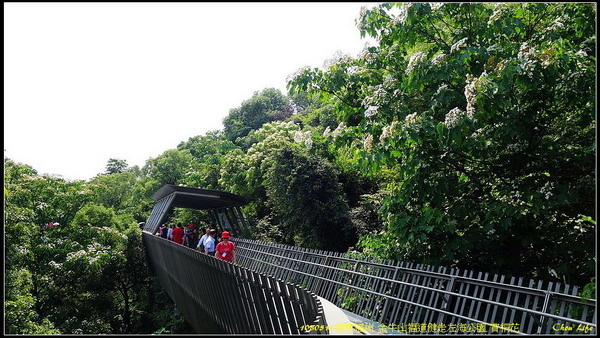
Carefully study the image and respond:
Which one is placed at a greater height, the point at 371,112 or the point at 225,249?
the point at 371,112

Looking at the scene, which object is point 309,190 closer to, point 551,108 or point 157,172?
point 551,108

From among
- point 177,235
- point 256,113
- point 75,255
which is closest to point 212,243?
point 177,235

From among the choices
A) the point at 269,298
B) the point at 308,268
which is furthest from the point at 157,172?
the point at 269,298

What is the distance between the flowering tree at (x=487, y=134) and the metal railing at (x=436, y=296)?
59 centimetres

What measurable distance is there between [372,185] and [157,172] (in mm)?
24025

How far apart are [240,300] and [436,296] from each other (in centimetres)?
274

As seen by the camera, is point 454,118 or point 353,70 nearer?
point 454,118

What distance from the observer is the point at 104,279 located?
21.2 meters

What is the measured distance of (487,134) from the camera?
20.6 ft

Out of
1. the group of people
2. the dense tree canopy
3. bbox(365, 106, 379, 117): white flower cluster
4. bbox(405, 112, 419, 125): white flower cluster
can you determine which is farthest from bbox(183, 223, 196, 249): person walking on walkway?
bbox(405, 112, 419, 125): white flower cluster

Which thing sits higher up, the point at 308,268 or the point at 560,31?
the point at 560,31

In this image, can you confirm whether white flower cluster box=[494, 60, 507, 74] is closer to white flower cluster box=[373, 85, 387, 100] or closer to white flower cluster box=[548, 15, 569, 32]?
white flower cluster box=[548, 15, 569, 32]

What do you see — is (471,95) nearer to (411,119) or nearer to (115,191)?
(411,119)

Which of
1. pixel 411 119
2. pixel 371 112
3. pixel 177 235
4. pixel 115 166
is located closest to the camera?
pixel 411 119
